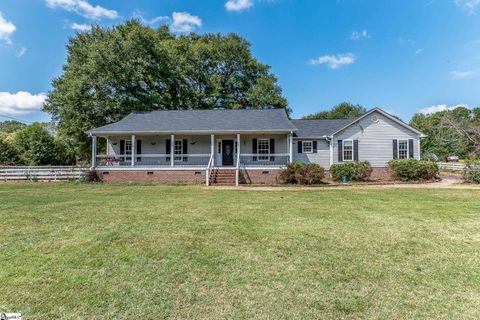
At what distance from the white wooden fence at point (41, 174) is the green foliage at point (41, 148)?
9.63 meters

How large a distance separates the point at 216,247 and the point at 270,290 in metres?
1.68

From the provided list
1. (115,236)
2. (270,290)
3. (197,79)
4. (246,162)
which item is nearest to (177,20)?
Answer: (197,79)

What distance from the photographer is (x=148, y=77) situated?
26.8m

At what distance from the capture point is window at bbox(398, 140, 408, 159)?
64.2 ft

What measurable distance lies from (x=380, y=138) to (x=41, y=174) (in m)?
23.8

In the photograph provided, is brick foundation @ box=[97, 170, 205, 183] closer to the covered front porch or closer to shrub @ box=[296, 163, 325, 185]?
the covered front porch

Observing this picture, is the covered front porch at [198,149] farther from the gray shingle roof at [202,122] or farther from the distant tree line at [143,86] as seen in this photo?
the distant tree line at [143,86]

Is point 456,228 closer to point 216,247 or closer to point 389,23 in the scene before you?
point 216,247

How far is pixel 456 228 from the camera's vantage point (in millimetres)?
6109

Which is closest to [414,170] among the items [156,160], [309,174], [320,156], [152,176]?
[320,156]

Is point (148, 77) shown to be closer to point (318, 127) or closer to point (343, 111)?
point (318, 127)

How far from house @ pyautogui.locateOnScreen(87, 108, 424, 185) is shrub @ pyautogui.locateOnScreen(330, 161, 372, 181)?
2707 mm

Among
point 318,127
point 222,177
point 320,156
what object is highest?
point 318,127

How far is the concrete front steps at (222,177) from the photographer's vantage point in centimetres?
1731
